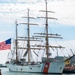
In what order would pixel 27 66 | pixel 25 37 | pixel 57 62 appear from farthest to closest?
pixel 25 37 → pixel 27 66 → pixel 57 62

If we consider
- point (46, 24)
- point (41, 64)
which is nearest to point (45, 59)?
point (41, 64)

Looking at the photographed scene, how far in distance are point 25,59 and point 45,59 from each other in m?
15.4

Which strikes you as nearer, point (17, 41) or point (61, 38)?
point (61, 38)

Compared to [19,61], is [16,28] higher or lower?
higher

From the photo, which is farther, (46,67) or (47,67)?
(46,67)

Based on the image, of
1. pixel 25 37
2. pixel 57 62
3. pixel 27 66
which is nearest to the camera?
pixel 57 62

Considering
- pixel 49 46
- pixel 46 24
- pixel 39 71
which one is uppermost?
pixel 46 24

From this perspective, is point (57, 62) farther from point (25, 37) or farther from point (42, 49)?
point (25, 37)

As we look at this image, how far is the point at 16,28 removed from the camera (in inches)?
5290

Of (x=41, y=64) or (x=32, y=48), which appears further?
(x=32, y=48)

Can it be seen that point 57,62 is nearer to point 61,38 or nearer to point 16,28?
point 61,38

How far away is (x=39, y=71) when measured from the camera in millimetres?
117250

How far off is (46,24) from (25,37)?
16049 millimetres

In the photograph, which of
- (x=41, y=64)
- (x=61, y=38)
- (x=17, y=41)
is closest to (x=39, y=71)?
(x=41, y=64)
